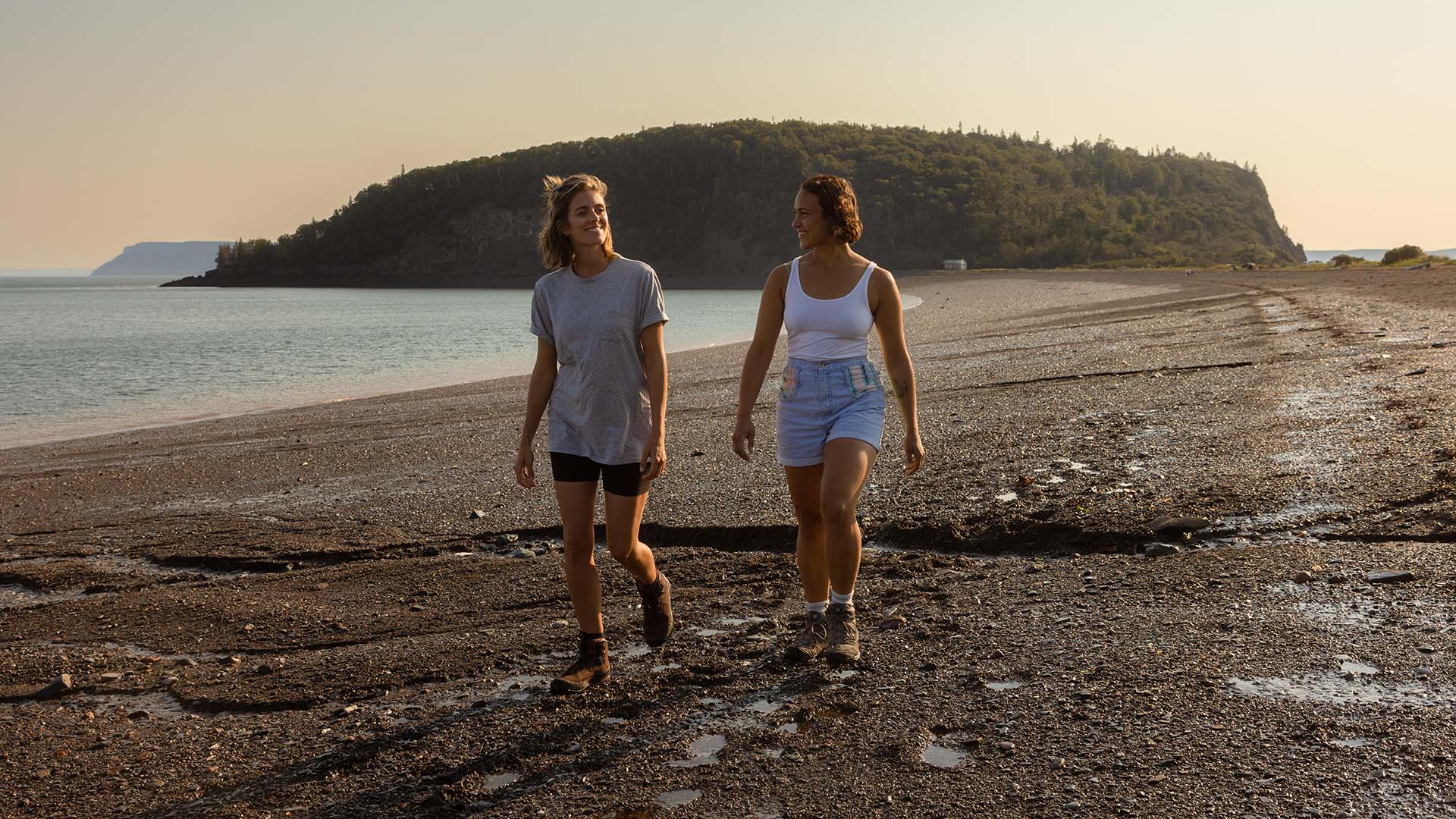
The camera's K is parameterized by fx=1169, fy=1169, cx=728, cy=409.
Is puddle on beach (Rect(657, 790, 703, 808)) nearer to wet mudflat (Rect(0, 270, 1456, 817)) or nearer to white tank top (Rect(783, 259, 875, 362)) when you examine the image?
wet mudflat (Rect(0, 270, 1456, 817))

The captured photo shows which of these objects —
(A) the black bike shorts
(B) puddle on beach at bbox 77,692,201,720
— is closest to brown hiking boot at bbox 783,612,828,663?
(A) the black bike shorts

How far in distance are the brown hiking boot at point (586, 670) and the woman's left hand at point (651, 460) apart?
0.66 m

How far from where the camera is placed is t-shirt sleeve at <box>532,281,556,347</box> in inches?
170

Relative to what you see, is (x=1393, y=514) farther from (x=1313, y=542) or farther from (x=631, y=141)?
(x=631, y=141)

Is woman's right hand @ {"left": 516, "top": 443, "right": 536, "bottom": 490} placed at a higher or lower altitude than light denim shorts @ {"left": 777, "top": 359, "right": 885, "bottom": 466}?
lower

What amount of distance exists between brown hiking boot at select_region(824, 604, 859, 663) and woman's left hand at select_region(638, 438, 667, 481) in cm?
86

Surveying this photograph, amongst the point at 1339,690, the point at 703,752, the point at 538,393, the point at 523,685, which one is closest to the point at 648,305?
the point at 538,393

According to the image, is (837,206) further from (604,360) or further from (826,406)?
(604,360)

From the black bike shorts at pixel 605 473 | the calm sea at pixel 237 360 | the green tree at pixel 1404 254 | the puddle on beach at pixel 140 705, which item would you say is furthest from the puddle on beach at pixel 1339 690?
the green tree at pixel 1404 254

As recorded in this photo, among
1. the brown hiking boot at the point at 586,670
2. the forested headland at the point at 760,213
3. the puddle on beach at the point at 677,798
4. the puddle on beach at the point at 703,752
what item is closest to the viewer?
the puddle on beach at the point at 677,798

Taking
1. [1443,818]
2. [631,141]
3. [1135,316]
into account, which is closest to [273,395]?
[1135,316]

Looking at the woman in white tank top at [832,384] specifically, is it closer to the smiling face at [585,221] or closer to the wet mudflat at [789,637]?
the wet mudflat at [789,637]

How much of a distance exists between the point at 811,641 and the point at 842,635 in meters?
0.13

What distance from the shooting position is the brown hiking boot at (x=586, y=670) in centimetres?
414
